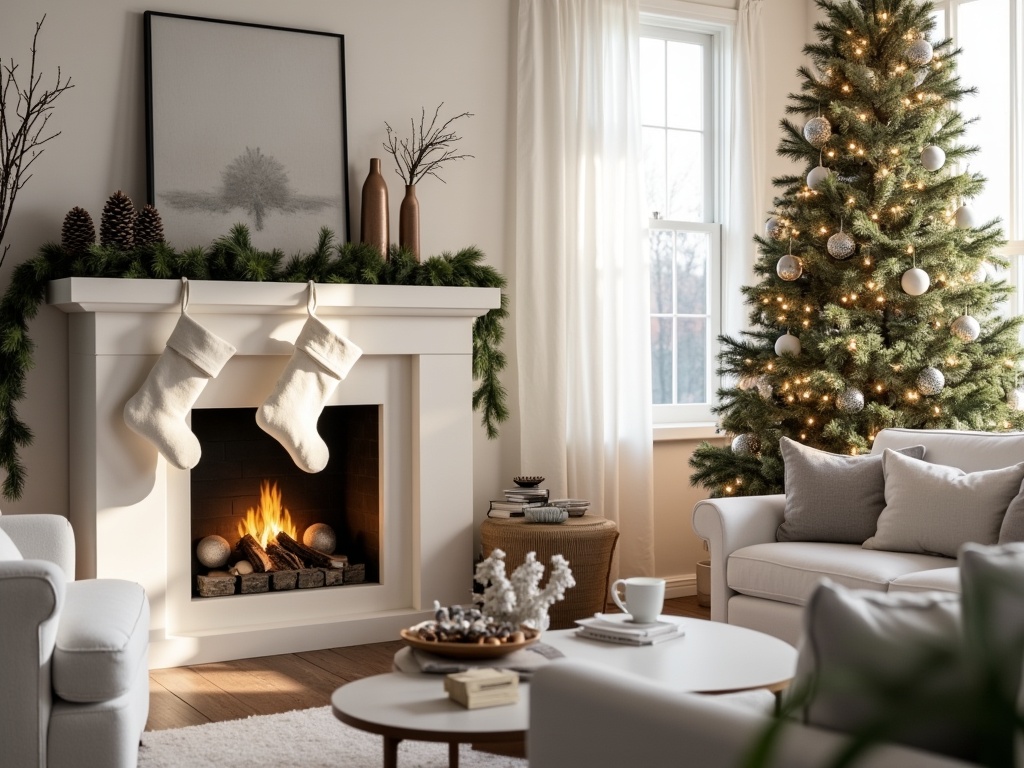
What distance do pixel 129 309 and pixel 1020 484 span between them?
289cm

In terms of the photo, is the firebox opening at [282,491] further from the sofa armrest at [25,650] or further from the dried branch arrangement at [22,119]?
the sofa armrest at [25,650]

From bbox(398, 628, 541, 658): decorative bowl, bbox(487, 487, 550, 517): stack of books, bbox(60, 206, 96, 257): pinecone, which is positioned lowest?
bbox(398, 628, 541, 658): decorative bowl

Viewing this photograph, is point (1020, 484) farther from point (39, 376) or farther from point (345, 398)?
point (39, 376)

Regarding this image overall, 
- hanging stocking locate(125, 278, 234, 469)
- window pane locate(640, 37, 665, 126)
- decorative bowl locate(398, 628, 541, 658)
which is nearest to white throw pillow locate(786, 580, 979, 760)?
decorative bowl locate(398, 628, 541, 658)

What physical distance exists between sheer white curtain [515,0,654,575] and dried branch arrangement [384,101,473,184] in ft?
1.02

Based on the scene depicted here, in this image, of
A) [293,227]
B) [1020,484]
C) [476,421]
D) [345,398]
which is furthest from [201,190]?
[1020,484]

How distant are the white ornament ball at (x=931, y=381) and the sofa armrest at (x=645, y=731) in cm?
311

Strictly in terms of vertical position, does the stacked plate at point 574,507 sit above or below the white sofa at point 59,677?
above

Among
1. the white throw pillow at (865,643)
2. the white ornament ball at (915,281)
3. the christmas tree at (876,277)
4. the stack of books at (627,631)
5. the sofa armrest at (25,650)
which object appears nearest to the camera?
the white throw pillow at (865,643)

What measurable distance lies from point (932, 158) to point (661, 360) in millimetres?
1566

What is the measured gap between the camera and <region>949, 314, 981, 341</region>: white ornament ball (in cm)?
429

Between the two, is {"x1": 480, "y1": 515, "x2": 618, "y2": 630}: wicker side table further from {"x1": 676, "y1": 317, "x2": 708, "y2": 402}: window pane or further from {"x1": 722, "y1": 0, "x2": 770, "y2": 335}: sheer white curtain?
{"x1": 722, "y1": 0, "x2": 770, "y2": 335}: sheer white curtain

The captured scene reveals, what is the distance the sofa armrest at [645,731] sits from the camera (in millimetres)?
1185

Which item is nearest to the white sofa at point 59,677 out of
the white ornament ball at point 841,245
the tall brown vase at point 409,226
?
the tall brown vase at point 409,226
